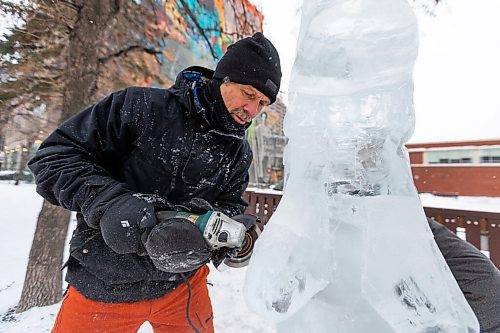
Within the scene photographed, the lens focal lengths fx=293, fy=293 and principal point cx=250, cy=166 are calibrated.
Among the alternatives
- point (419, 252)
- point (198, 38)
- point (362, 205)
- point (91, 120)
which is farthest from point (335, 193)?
point (198, 38)

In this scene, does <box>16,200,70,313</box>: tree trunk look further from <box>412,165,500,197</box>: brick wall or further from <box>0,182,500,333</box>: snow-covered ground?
<box>412,165,500,197</box>: brick wall

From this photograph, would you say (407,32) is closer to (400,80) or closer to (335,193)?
(400,80)

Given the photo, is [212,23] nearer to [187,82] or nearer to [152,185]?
[187,82]

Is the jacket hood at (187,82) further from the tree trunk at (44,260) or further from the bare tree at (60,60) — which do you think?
the tree trunk at (44,260)

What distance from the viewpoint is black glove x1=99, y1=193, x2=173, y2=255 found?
1.05m

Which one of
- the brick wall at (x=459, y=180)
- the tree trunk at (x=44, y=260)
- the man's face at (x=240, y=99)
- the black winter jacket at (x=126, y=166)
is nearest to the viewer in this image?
the black winter jacket at (x=126, y=166)

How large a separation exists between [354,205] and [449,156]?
784 inches

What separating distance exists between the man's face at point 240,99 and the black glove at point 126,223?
61 cm

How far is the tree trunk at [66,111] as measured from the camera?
11.1 ft

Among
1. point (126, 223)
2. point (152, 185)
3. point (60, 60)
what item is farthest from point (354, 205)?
point (60, 60)

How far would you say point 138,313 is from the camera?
4.58 feet

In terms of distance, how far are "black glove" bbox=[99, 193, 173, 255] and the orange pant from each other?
0.46 m

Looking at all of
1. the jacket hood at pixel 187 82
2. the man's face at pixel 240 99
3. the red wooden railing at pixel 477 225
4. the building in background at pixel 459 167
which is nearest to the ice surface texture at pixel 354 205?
the man's face at pixel 240 99

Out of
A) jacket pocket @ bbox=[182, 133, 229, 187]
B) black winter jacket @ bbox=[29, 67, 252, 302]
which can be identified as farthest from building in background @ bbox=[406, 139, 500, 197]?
black winter jacket @ bbox=[29, 67, 252, 302]
